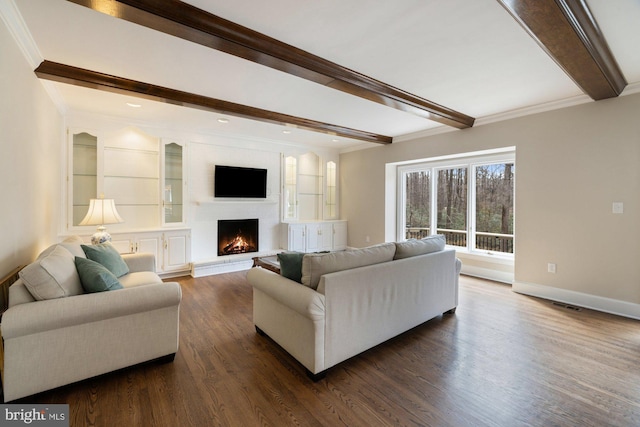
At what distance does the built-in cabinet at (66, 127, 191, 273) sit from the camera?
13.7 ft

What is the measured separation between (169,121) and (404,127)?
382 cm

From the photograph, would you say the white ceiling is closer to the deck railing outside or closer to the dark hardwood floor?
the deck railing outside

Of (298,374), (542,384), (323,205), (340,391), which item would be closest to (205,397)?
(298,374)

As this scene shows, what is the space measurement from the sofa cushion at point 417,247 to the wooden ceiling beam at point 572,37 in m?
1.88

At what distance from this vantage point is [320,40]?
7.39 ft

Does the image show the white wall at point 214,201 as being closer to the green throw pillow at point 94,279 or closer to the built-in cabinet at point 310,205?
the built-in cabinet at point 310,205

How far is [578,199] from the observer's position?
11.6 feet

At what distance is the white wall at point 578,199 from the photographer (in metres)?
3.20

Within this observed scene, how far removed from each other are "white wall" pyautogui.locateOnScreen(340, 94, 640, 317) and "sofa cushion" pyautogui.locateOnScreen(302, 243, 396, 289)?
2771mm

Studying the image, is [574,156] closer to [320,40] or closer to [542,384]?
[542,384]

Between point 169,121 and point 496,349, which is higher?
point 169,121

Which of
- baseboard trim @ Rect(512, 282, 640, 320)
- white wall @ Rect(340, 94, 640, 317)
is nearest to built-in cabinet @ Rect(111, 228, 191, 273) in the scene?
white wall @ Rect(340, 94, 640, 317)

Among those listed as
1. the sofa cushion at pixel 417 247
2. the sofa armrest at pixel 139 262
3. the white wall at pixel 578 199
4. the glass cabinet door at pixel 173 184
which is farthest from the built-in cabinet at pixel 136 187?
the white wall at pixel 578 199
